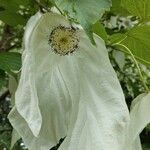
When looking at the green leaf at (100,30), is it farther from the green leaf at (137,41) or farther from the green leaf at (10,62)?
the green leaf at (10,62)

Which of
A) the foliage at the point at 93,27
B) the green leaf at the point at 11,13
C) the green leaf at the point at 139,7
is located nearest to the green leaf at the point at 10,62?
the foliage at the point at 93,27

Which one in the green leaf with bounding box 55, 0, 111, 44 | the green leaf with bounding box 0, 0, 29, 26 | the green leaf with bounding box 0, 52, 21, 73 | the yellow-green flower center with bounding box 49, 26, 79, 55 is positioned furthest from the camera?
the green leaf with bounding box 0, 0, 29, 26

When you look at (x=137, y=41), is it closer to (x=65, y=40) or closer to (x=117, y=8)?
(x=65, y=40)

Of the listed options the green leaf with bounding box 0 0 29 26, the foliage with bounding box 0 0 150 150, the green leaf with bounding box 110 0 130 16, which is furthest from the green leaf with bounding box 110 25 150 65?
the green leaf with bounding box 0 0 29 26

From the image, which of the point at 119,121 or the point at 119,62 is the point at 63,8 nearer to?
the point at 119,121

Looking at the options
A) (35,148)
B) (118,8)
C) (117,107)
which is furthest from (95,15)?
(118,8)

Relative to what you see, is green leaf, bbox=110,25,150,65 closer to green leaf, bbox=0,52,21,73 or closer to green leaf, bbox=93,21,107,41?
green leaf, bbox=93,21,107,41
